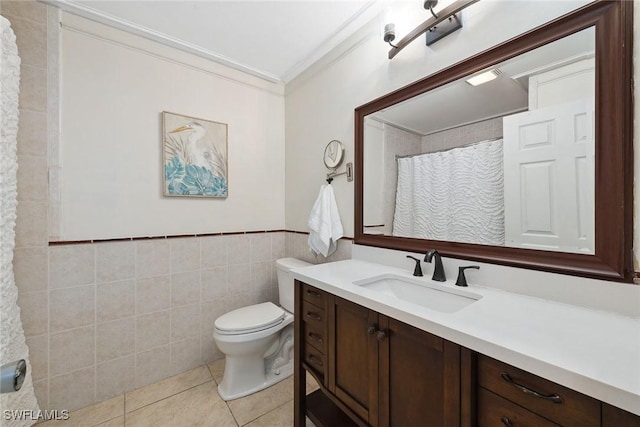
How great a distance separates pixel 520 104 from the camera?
1.04 metres

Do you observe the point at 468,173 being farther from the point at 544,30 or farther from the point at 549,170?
the point at 544,30

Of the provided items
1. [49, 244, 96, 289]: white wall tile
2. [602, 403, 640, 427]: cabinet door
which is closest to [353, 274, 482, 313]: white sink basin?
[602, 403, 640, 427]: cabinet door

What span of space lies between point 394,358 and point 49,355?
1.97 metres

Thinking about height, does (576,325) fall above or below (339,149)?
below

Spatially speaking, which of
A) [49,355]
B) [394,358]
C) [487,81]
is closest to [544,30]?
[487,81]

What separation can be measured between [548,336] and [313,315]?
2.99 ft

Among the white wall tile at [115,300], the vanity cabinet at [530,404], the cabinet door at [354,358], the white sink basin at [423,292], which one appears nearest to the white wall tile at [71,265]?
the white wall tile at [115,300]

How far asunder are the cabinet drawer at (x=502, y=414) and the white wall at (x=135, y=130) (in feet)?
6.36

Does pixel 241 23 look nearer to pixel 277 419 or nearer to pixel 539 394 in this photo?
pixel 539 394

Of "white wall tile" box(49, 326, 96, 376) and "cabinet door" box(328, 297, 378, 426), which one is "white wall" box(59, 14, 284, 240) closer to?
"white wall tile" box(49, 326, 96, 376)

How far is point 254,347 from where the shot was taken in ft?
5.47

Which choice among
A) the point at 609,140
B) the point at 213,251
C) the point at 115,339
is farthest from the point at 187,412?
the point at 609,140

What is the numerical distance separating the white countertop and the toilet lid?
0.87 meters

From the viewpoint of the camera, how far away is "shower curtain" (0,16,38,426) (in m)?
1.25
